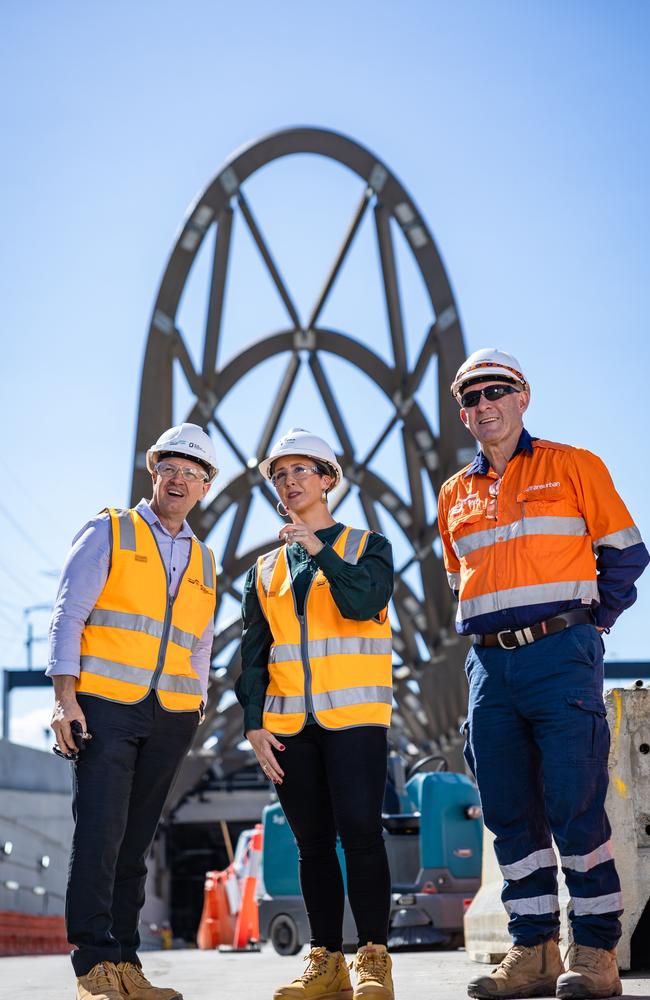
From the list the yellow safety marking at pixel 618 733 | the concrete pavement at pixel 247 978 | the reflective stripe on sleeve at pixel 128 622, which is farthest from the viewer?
the yellow safety marking at pixel 618 733

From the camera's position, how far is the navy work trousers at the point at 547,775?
15.7 ft

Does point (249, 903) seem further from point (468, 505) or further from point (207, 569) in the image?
point (468, 505)

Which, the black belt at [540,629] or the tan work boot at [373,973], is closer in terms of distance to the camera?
the tan work boot at [373,973]

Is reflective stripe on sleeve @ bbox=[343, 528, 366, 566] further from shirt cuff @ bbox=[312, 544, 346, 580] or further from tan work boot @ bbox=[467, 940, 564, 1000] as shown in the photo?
tan work boot @ bbox=[467, 940, 564, 1000]

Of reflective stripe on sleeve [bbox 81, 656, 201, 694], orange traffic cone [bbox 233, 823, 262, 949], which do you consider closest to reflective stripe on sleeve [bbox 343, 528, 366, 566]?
reflective stripe on sleeve [bbox 81, 656, 201, 694]

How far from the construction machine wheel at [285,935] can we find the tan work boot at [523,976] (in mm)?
6670

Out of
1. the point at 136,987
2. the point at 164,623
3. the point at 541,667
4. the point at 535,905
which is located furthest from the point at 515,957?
the point at 164,623

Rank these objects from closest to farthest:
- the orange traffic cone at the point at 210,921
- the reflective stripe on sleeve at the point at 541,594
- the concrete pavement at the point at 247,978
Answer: the reflective stripe on sleeve at the point at 541,594, the concrete pavement at the point at 247,978, the orange traffic cone at the point at 210,921

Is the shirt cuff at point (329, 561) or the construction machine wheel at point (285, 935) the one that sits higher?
the shirt cuff at point (329, 561)

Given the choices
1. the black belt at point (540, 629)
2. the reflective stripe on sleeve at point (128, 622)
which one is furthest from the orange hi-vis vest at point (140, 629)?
the black belt at point (540, 629)

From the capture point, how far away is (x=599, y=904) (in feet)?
15.7

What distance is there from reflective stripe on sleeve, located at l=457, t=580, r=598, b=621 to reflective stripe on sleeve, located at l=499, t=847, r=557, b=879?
987 mm

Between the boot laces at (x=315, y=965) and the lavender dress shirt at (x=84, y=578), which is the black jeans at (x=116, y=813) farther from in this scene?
the boot laces at (x=315, y=965)

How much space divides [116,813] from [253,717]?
688 mm
